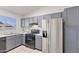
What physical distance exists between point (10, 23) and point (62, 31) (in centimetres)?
302

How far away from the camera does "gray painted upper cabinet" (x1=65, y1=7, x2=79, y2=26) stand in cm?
218

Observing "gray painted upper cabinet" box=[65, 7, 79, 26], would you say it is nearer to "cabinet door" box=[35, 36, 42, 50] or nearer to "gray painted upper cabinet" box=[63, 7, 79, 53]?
"gray painted upper cabinet" box=[63, 7, 79, 53]

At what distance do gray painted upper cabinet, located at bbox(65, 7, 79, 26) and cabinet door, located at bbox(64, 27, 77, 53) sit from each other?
0.17 meters

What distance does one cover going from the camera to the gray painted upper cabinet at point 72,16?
7.15 feet

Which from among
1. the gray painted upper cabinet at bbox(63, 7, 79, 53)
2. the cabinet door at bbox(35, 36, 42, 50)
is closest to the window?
the cabinet door at bbox(35, 36, 42, 50)

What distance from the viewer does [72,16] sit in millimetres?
2318

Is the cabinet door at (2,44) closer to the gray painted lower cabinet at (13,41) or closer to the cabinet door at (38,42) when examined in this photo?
the gray painted lower cabinet at (13,41)

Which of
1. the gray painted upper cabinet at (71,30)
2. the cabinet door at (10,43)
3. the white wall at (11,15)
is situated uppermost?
the white wall at (11,15)

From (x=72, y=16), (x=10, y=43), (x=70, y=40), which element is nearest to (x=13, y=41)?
(x=10, y=43)

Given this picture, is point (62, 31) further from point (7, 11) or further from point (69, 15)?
point (7, 11)

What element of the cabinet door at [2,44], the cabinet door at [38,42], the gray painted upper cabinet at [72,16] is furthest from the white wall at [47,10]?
the cabinet door at [2,44]

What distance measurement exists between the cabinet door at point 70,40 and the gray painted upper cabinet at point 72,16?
0.56 feet

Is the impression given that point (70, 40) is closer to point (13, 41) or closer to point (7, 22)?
point (13, 41)
